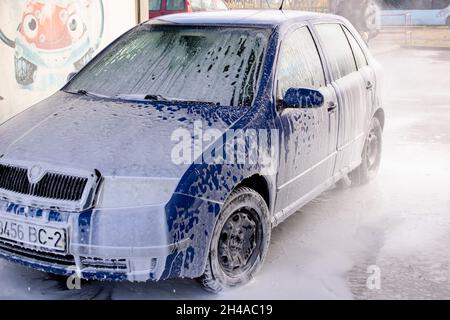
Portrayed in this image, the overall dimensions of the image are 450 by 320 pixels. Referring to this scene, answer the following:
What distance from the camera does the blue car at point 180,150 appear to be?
139 inches

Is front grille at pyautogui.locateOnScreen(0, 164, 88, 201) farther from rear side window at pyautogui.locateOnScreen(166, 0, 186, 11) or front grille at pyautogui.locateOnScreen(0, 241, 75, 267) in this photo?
rear side window at pyautogui.locateOnScreen(166, 0, 186, 11)

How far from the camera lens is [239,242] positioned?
4.13 m

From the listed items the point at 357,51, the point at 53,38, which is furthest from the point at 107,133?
the point at 53,38

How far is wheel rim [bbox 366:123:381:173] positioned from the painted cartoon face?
4.53m

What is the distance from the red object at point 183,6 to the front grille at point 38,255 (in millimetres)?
13576

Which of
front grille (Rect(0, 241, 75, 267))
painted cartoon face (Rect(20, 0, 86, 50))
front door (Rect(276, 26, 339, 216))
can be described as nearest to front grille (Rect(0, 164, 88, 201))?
front grille (Rect(0, 241, 75, 267))

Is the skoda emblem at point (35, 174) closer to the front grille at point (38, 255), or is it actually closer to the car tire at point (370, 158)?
the front grille at point (38, 255)

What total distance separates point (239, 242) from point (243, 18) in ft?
5.62

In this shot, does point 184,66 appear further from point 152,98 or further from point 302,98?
point 302,98

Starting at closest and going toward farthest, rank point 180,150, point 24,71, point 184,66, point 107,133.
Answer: point 180,150, point 107,133, point 184,66, point 24,71

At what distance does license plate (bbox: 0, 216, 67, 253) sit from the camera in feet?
11.7

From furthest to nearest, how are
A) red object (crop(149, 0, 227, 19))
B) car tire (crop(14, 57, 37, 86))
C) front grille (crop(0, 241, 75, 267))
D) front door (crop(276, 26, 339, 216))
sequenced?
red object (crop(149, 0, 227, 19)) < car tire (crop(14, 57, 37, 86)) < front door (crop(276, 26, 339, 216)) < front grille (crop(0, 241, 75, 267))
